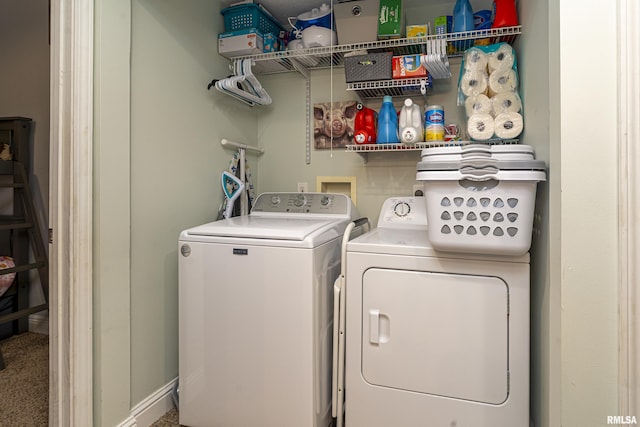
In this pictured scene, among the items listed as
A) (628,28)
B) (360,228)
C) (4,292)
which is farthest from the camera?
(4,292)

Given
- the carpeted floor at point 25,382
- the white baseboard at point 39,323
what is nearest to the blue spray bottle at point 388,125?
the carpeted floor at point 25,382

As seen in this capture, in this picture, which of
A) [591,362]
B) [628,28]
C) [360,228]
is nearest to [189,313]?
[360,228]

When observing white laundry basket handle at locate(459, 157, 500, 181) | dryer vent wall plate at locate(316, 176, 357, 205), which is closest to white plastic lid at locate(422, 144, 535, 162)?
white laundry basket handle at locate(459, 157, 500, 181)

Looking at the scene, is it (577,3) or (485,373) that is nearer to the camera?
(577,3)

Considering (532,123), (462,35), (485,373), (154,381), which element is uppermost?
(462,35)

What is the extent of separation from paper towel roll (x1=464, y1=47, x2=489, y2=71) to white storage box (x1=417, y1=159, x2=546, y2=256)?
76 centimetres

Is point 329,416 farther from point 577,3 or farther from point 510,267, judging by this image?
point 577,3

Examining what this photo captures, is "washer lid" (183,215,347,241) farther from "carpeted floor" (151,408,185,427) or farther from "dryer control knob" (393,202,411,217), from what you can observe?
"carpeted floor" (151,408,185,427)

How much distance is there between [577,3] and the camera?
0.98 meters

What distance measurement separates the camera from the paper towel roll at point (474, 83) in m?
1.76

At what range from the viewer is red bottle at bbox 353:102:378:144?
2.12 metres

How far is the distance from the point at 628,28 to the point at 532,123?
1.94ft

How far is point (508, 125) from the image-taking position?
65.6 inches

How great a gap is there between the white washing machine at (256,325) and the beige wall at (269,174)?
8.2 inches
